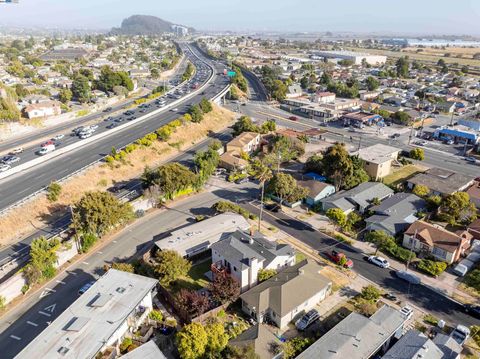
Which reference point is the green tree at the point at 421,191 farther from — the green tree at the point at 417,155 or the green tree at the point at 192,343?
the green tree at the point at 192,343

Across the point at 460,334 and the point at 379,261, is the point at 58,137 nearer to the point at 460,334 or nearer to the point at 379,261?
the point at 379,261

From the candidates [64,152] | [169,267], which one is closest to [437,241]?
[169,267]

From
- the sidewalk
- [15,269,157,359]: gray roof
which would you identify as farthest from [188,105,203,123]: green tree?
[15,269,157,359]: gray roof

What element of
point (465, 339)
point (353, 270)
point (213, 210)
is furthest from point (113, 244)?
point (465, 339)

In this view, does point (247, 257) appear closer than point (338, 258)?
Yes

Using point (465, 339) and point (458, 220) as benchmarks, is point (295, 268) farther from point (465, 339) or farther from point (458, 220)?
point (458, 220)
